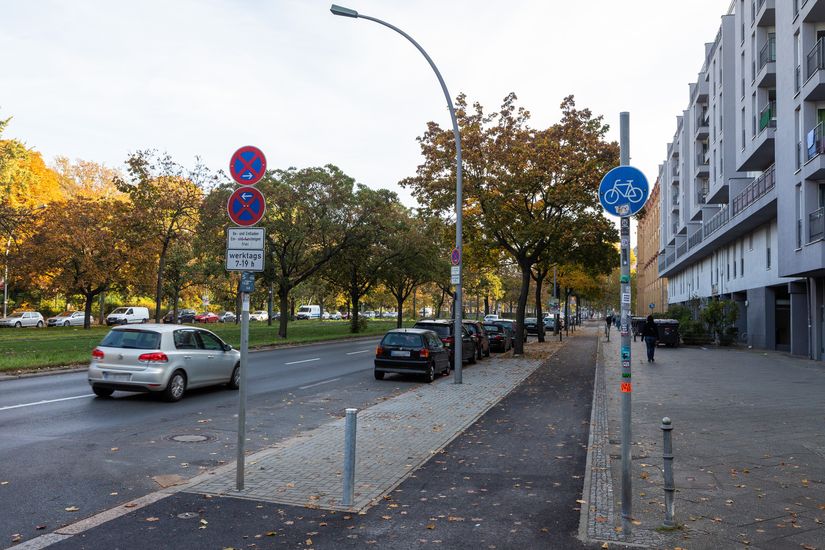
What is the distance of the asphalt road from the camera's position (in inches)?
233

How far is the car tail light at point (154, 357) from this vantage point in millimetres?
11555

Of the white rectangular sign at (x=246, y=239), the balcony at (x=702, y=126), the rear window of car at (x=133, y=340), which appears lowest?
the rear window of car at (x=133, y=340)

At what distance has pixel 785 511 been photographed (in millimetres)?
5660

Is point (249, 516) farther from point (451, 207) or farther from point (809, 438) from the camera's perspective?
point (451, 207)

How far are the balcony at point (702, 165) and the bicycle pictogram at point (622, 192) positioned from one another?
4433cm

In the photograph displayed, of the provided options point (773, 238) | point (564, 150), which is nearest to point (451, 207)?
point (564, 150)

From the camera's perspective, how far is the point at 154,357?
456 inches

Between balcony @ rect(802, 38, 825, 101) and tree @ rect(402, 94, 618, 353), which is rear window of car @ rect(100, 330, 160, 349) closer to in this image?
tree @ rect(402, 94, 618, 353)

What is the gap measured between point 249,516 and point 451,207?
21.3m

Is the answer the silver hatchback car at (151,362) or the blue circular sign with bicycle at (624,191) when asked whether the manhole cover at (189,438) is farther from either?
the blue circular sign with bicycle at (624,191)

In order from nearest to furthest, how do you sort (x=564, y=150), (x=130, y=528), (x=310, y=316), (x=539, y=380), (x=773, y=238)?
(x=130, y=528) → (x=539, y=380) → (x=564, y=150) → (x=773, y=238) → (x=310, y=316)

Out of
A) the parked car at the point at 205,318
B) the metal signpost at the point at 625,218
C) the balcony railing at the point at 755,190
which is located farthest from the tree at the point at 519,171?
the parked car at the point at 205,318

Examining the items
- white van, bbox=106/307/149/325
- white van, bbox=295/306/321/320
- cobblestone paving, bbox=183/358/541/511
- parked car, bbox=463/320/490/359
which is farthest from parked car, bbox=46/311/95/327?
cobblestone paving, bbox=183/358/541/511

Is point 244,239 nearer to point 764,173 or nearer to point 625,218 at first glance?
point 625,218
